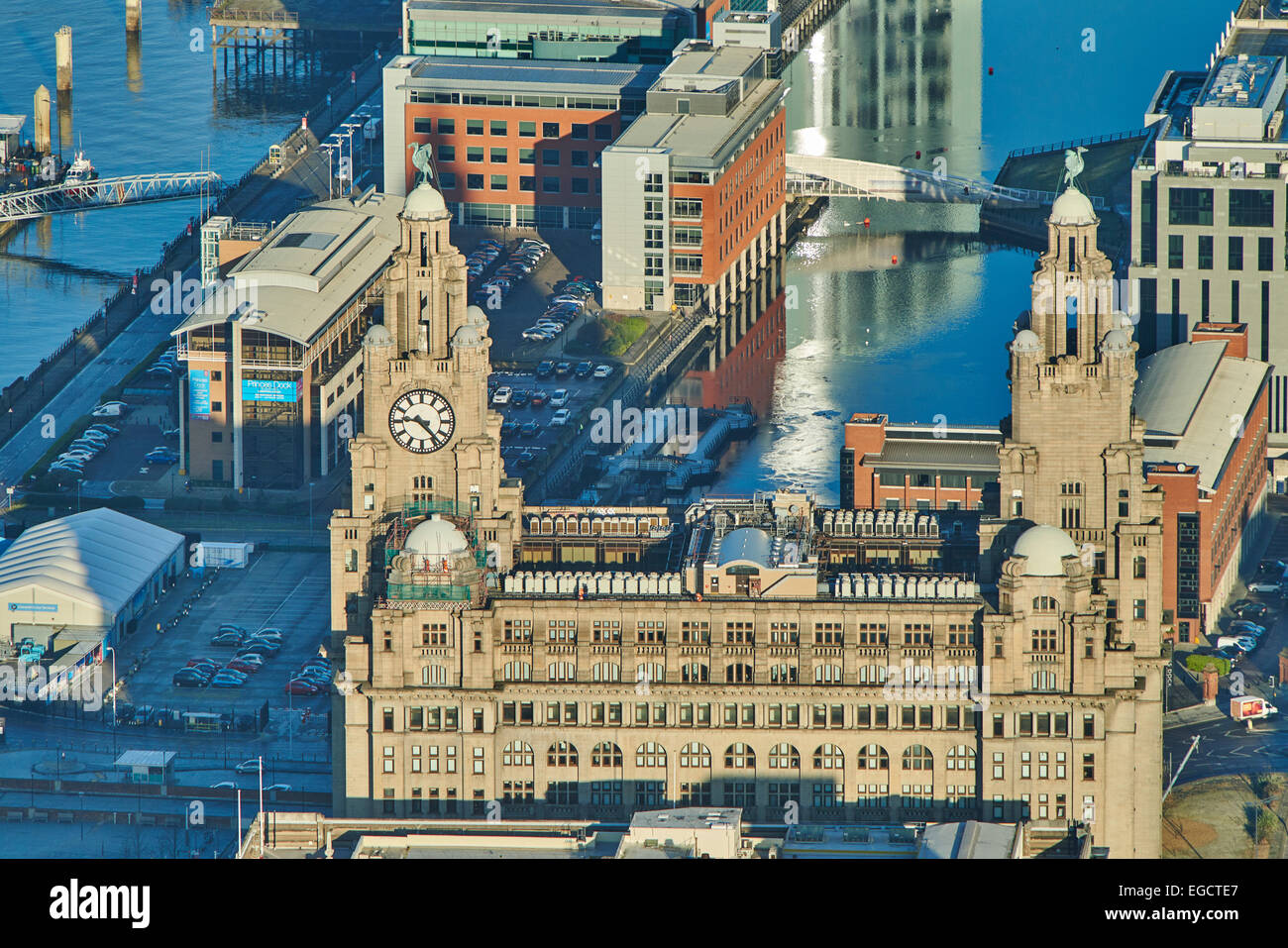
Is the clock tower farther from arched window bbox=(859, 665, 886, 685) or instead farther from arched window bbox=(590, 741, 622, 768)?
arched window bbox=(859, 665, 886, 685)

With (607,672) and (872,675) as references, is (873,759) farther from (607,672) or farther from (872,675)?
(607,672)

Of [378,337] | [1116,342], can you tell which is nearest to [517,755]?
[378,337]

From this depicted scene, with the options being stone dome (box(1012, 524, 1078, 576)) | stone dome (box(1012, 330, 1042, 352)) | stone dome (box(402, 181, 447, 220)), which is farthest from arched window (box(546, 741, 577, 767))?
stone dome (box(1012, 330, 1042, 352))

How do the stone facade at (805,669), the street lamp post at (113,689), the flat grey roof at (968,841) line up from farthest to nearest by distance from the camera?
the street lamp post at (113,689) → the stone facade at (805,669) → the flat grey roof at (968,841)

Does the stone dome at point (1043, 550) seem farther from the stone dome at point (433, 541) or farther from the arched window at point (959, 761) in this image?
the stone dome at point (433, 541)

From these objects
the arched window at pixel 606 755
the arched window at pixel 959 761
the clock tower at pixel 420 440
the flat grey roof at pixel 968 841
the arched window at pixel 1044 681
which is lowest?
the flat grey roof at pixel 968 841

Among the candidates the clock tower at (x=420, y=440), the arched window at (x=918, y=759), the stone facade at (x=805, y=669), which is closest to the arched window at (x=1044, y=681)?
the stone facade at (x=805, y=669)
